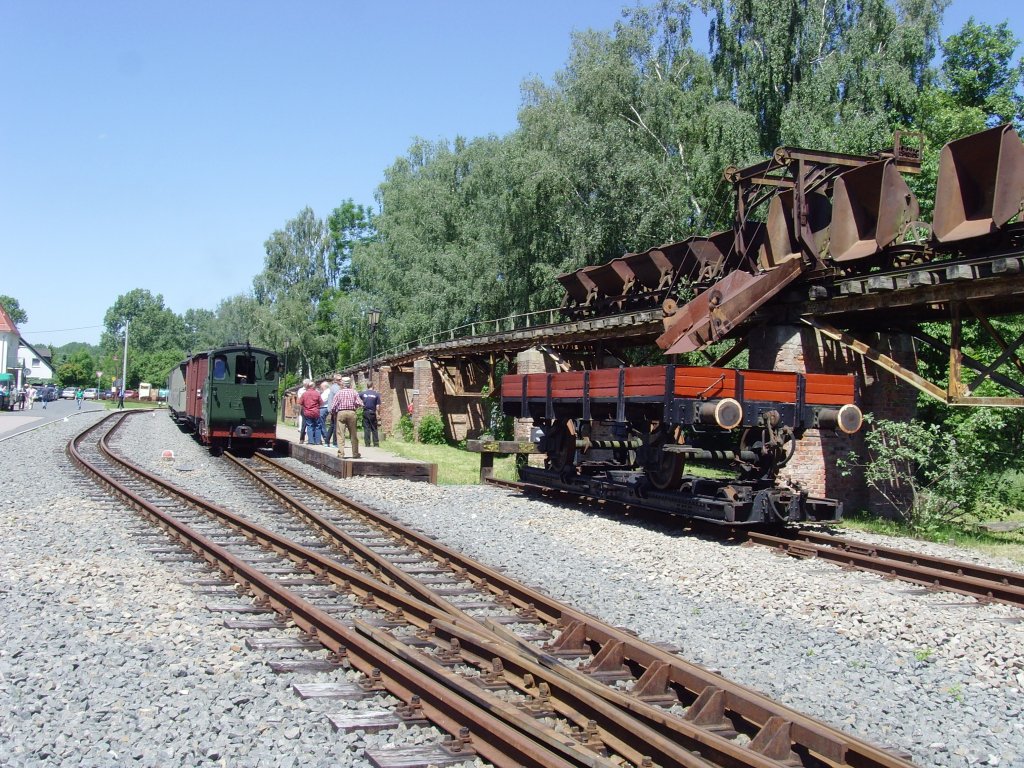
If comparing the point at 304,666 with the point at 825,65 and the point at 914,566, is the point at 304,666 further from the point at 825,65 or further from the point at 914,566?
the point at 825,65

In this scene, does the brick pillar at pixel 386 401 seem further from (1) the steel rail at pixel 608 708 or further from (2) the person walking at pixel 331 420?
(1) the steel rail at pixel 608 708

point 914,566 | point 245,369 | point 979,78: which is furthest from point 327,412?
point 979,78

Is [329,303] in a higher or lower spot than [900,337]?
higher

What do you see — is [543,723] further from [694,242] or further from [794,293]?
[694,242]

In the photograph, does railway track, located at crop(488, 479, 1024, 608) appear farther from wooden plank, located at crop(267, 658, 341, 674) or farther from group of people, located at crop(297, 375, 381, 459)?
group of people, located at crop(297, 375, 381, 459)

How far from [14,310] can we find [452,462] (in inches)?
6679

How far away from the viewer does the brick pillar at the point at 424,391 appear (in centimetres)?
2838

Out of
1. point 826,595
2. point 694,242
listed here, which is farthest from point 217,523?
point 694,242

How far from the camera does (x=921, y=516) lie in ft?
39.5

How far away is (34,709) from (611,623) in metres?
3.67

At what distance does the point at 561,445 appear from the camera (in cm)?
1429

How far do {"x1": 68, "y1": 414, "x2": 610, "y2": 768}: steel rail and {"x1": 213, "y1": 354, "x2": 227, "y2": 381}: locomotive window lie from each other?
46.0 ft

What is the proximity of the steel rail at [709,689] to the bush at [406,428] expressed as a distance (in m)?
22.2

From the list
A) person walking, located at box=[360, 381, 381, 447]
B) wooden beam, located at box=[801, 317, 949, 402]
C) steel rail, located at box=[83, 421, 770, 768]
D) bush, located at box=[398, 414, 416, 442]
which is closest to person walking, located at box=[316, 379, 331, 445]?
person walking, located at box=[360, 381, 381, 447]
